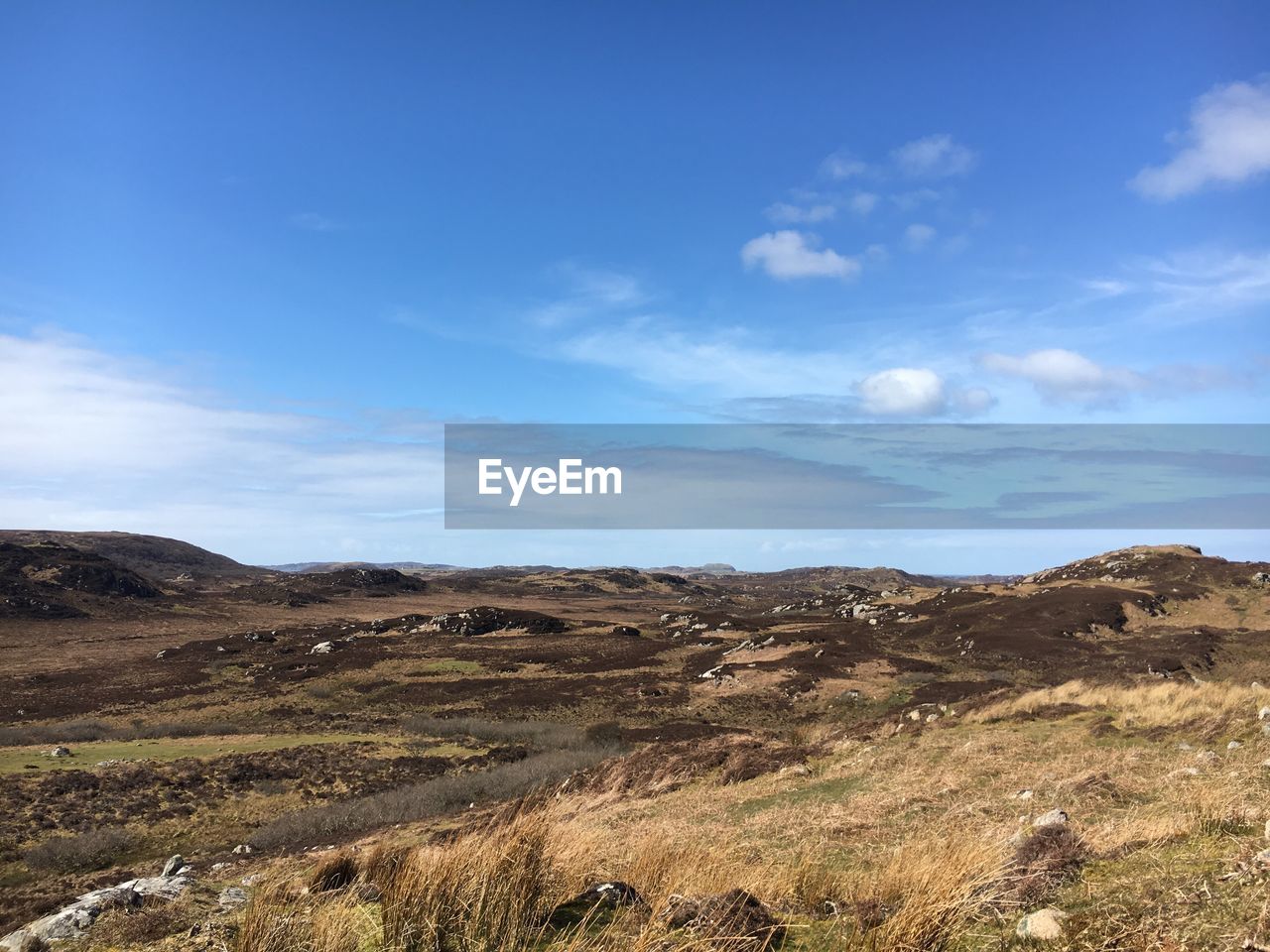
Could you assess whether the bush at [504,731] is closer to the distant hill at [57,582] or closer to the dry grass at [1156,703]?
the dry grass at [1156,703]

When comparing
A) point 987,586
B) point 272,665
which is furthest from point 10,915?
point 987,586

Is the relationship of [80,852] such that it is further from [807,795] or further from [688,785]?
[807,795]

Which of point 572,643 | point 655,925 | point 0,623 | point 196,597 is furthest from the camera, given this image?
point 196,597

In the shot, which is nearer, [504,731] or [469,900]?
[469,900]

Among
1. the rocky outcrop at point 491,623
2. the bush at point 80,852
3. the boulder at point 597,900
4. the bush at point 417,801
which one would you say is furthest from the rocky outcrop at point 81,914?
the rocky outcrop at point 491,623

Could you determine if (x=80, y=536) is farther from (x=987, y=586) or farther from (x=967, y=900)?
(x=967, y=900)

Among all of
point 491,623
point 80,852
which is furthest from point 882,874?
point 491,623

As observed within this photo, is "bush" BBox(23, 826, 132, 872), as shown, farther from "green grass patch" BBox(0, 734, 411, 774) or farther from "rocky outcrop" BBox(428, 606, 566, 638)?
"rocky outcrop" BBox(428, 606, 566, 638)
